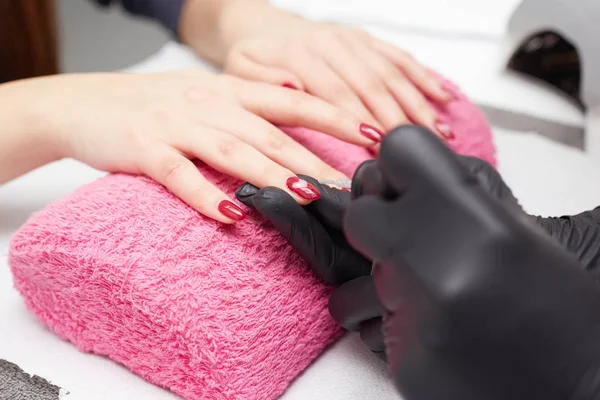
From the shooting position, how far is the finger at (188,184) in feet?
1.79

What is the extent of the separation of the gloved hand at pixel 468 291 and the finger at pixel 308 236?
0.18m

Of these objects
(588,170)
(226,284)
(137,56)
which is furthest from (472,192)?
(137,56)

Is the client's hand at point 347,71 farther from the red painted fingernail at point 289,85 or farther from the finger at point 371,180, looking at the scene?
the finger at point 371,180

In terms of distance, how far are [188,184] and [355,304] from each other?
0.19 m

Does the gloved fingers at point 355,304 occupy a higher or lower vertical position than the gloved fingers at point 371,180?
lower

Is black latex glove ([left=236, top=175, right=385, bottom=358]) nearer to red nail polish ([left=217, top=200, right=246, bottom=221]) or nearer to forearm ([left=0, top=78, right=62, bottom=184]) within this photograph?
red nail polish ([left=217, top=200, right=246, bottom=221])

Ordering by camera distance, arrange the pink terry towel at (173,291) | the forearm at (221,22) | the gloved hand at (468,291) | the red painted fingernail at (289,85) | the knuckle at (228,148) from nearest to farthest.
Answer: the gloved hand at (468,291) < the pink terry towel at (173,291) < the knuckle at (228,148) < the red painted fingernail at (289,85) < the forearm at (221,22)

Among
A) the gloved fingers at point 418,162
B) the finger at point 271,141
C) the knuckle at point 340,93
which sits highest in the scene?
the gloved fingers at point 418,162

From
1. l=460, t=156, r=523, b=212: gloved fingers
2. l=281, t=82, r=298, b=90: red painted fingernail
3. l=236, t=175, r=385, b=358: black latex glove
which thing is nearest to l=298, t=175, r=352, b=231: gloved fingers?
l=236, t=175, r=385, b=358: black latex glove

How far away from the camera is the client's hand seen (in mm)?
770

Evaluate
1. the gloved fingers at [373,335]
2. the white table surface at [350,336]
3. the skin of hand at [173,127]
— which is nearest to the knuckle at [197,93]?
the skin of hand at [173,127]

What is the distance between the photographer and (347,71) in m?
0.79

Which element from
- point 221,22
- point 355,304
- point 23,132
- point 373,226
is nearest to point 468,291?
point 373,226

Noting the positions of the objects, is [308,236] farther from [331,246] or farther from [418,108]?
[418,108]
